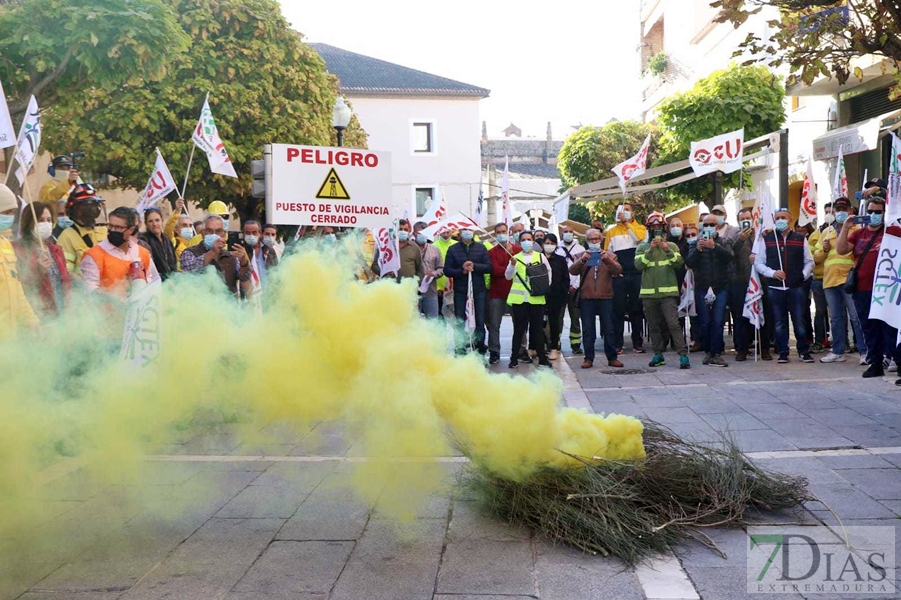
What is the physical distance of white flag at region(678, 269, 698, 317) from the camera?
1287 cm

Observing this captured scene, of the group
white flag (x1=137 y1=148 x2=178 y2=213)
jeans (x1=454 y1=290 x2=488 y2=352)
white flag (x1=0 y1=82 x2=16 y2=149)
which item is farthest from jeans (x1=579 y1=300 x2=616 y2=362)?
white flag (x1=0 y1=82 x2=16 y2=149)

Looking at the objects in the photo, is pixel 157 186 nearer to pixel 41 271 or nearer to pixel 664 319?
pixel 41 271

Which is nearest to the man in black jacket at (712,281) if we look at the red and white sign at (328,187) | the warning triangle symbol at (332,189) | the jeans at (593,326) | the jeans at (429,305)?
the jeans at (593,326)

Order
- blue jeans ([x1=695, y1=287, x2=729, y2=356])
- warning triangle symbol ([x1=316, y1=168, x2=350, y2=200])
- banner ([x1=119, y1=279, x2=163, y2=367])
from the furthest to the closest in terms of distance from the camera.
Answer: blue jeans ([x1=695, y1=287, x2=729, y2=356]), warning triangle symbol ([x1=316, y1=168, x2=350, y2=200]), banner ([x1=119, y1=279, x2=163, y2=367])

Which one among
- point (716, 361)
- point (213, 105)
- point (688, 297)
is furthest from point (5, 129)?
point (213, 105)

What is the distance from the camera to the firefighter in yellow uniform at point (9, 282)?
243 inches

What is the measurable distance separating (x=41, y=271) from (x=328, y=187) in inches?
139

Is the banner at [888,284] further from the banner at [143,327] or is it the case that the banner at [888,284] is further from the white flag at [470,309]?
the white flag at [470,309]

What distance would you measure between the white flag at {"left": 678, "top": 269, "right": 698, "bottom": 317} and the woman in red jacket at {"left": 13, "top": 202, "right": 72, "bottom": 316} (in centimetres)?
835

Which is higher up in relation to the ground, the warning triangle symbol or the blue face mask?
the warning triangle symbol

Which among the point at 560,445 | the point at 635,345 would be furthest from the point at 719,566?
the point at 635,345

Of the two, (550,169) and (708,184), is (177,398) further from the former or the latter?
(550,169)

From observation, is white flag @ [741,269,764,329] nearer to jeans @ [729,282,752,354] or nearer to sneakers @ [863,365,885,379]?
jeans @ [729,282,752,354]

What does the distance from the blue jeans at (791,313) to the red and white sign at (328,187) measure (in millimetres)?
5264
